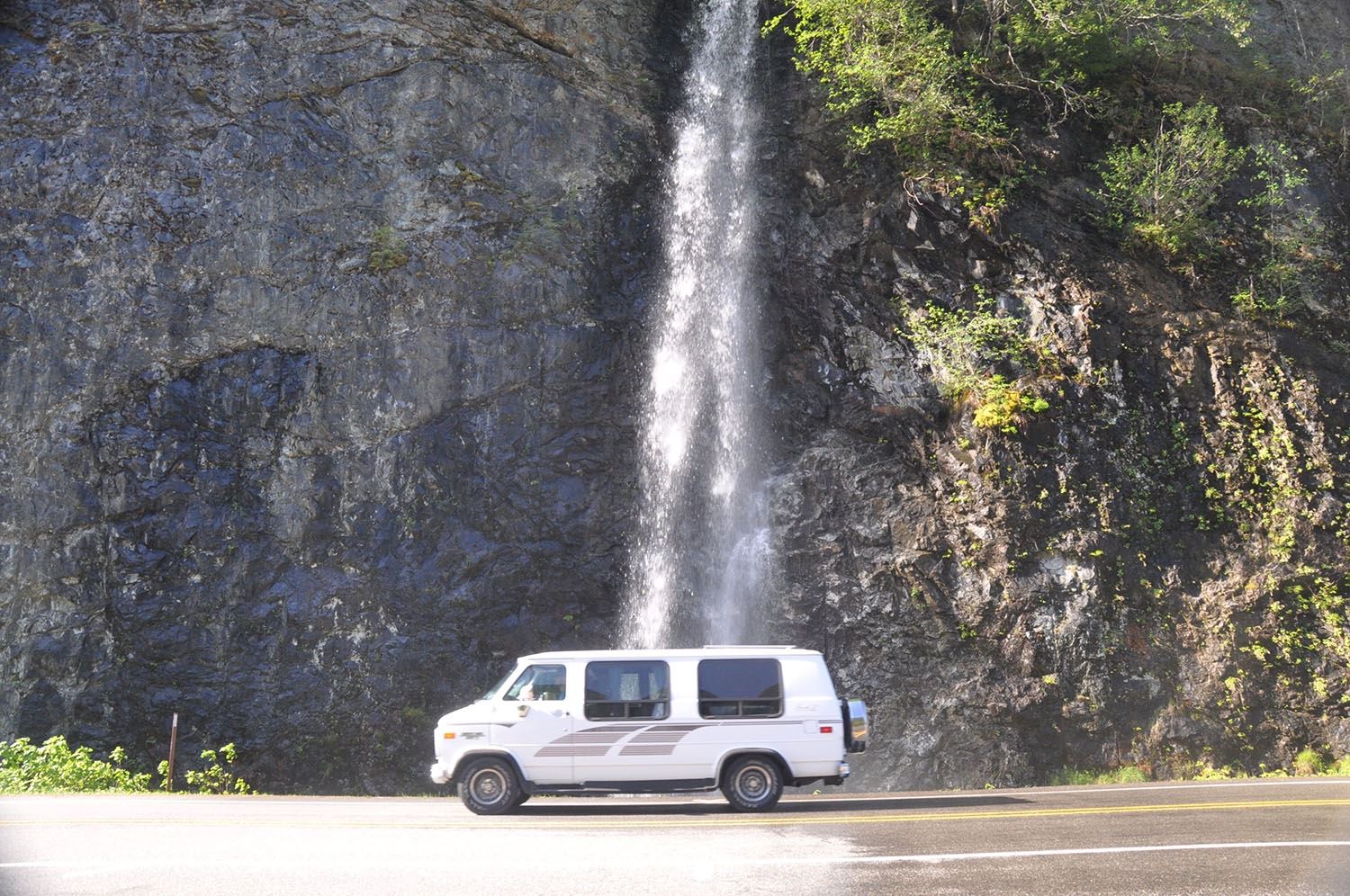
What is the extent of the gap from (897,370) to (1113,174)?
6481mm

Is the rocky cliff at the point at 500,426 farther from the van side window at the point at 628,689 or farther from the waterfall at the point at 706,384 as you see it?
the van side window at the point at 628,689

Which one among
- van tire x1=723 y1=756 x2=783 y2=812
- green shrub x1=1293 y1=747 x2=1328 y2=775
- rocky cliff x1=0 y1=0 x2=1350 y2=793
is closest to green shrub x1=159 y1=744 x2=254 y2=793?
rocky cliff x1=0 y1=0 x2=1350 y2=793

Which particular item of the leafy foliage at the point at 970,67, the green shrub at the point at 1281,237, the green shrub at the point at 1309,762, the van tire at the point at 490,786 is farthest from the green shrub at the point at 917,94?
the van tire at the point at 490,786

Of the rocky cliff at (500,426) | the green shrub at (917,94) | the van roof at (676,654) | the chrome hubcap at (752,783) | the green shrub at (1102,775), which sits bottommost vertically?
the green shrub at (1102,775)

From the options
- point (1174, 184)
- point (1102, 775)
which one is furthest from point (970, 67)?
point (1102, 775)

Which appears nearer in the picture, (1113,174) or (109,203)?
(109,203)

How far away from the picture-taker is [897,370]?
59.9 feet

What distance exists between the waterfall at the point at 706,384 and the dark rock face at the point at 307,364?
26.1 inches

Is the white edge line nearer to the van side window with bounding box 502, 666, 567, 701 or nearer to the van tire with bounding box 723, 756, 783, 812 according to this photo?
the van tire with bounding box 723, 756, 783, 812

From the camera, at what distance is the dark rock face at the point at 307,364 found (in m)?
15.7

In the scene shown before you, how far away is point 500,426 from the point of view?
17.7m

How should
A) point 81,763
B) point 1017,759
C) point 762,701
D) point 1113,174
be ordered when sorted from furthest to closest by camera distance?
point 1113,174 < point 1017,759 < point 81,763 < point 762,701

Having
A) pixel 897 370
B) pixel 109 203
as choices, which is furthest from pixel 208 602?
pixel 897 370

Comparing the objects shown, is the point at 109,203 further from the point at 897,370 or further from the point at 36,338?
the point at 897,370
